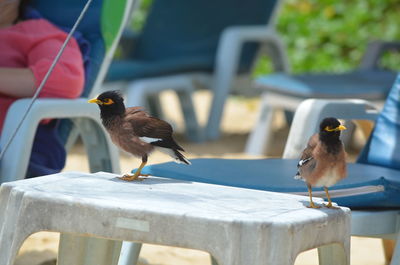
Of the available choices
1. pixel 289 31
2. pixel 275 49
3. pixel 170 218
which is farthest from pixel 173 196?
pixel 289 31

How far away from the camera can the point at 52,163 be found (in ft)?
10.3

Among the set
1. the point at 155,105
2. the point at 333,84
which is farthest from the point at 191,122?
the point at 333,84

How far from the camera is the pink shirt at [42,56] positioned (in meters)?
3.02

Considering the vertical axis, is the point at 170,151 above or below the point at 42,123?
above

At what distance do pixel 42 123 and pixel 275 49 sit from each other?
11.6ft

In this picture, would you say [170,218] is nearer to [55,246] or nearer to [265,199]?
[265,199]

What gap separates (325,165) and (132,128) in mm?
460

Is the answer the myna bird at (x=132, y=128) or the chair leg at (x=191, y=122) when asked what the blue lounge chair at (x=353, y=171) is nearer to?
the myna bird at (x=132, y=128)

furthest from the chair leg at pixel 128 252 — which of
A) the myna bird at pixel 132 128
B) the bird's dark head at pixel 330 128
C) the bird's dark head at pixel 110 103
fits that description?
the bird's dark head at pixel 330 128

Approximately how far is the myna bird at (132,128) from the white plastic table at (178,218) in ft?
0.29

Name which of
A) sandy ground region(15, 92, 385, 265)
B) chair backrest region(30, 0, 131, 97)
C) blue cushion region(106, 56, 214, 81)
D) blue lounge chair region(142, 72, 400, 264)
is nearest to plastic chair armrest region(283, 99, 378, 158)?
blue lounge chair region(142, 72, 400, 264)

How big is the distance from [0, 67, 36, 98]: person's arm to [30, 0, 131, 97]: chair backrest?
14.1 inches

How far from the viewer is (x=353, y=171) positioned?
2.98 meters

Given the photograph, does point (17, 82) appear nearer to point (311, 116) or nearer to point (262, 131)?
point (311, 116)
